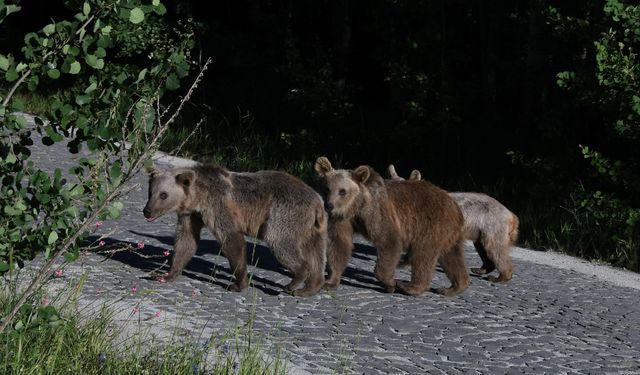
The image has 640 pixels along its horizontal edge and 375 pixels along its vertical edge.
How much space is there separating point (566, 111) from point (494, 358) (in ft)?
23.2

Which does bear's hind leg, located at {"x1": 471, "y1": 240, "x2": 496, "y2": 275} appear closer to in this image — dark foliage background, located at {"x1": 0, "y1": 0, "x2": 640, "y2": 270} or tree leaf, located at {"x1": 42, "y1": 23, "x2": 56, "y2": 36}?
dark foliage background, located at {"x1": 0, "y1": 0, "x2": 640, "y2": 270}

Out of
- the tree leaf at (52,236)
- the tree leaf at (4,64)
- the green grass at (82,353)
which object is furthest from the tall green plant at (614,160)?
the tree leaf at (4,64)

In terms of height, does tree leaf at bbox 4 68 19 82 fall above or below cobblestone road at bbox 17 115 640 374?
above

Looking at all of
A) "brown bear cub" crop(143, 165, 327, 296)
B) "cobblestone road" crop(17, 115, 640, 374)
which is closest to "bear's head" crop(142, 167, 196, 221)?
"brown bear cub" crop(143, 165, 327, 296)

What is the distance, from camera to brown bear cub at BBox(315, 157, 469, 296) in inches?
329

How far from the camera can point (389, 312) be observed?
7.76 m

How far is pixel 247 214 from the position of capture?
8.10 metres

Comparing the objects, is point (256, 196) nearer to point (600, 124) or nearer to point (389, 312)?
point (389, 312)

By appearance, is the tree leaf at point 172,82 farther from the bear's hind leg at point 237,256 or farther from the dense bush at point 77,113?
the bear's hind leg at point 237,256

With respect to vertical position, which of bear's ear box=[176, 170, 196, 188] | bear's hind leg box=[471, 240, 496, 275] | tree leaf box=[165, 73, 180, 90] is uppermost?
tree leaf box=[165, 73, 180, 90]

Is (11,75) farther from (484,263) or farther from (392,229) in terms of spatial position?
(484,263)

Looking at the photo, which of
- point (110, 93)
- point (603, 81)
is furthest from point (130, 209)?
point (110, 93)

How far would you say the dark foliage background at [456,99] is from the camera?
11305 mm

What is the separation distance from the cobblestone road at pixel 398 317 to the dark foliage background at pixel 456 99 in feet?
5.45
